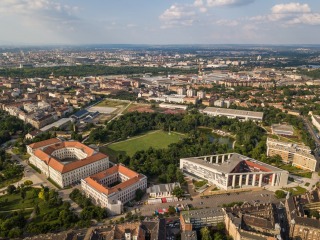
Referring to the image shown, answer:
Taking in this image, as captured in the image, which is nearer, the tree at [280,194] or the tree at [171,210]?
the tree at [171,210]

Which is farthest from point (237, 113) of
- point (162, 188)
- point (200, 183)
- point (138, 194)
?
point (138, 194)

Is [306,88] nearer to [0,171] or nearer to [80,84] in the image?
[80,84]

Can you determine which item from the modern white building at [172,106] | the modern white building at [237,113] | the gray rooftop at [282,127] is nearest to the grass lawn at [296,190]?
the gray rooftop at [282,127]

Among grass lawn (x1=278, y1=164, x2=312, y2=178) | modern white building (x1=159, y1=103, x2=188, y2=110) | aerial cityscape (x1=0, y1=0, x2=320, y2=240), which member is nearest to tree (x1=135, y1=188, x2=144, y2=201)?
aerial cityscape (x1=0, y1=0, x2=320, y2=240)

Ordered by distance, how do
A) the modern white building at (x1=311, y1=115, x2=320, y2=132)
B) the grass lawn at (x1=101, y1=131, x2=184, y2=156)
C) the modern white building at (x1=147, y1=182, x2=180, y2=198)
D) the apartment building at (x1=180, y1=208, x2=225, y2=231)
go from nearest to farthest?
1. the apartment building at (x1=180, y1=208, x2=225, y2=231)
2. the modern white building at (x1=147, y1=182, x2=180, y2=198)
3. the grass lawn at (x1=101, y1=131, x2=184, y2=156)
4. the modern white building at (x1=311, y1=115, x2=320, y2=132)

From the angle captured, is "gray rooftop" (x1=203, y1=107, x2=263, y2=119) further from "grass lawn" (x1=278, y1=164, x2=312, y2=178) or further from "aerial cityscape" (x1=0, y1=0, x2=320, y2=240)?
"grass lawn" (x1=278, y1=164, x2=312, y2=178)

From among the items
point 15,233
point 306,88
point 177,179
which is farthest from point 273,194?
point 306,88

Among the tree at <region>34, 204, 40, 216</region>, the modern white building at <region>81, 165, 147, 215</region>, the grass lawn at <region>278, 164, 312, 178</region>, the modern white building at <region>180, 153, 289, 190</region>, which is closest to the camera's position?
the tree at <region>34, 204, 40, 216</region>

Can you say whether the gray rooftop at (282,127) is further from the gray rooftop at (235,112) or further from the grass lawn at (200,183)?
the grass lawn at (200,183)

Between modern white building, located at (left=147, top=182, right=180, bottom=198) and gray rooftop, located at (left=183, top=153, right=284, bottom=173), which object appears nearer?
modern white building, located at (left=147, top=182, right=180, bottom=198)
